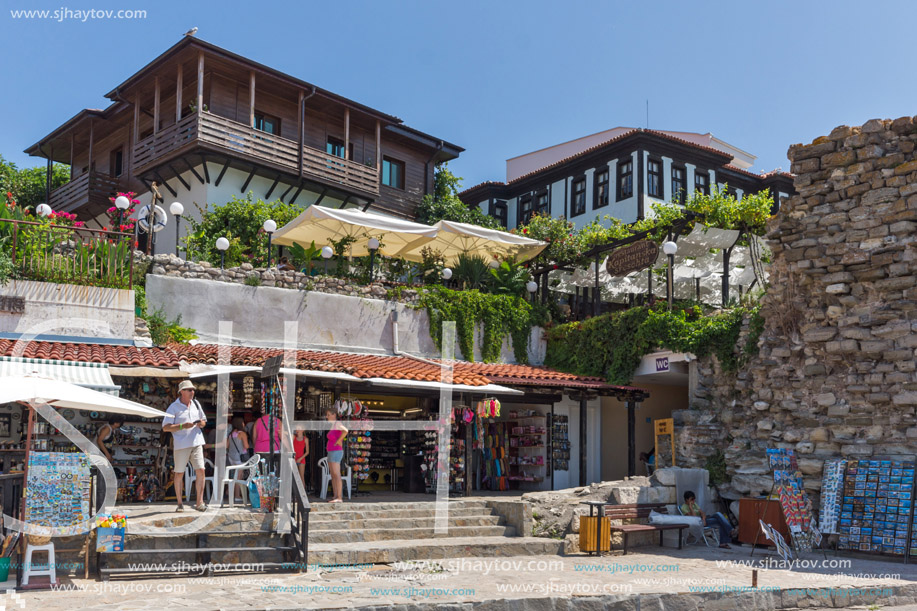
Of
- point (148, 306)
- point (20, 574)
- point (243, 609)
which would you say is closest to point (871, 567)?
point (243, 609)

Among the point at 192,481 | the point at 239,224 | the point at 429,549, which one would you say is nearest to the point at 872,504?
the point at 429,549

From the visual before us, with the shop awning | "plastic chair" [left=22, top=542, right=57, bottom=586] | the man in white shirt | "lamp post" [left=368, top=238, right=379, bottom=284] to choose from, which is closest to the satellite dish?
"lamp post" [left=368, top=238, right=379, bottom=284]

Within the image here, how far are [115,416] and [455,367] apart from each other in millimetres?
6392

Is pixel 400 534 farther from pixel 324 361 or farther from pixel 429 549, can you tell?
pixel 324 361

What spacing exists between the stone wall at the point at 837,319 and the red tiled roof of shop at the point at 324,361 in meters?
3.33

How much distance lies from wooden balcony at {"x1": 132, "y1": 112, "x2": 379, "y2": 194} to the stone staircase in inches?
471

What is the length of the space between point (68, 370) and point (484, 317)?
933 cm

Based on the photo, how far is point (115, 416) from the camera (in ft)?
44.0

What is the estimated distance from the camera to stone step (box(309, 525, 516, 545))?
11.3 metres

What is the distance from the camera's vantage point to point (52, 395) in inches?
350

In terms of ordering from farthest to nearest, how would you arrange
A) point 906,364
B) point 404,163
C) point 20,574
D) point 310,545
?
point 404,163, point 906,364, point 310,545, point 20,574

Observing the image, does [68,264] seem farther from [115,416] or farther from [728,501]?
[728,501]

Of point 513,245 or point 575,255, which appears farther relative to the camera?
point 575,255

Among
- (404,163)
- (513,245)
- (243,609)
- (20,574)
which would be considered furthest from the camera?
(404,163)
